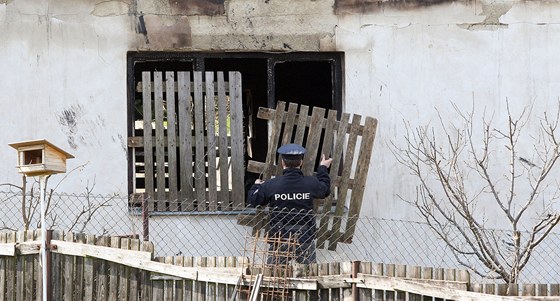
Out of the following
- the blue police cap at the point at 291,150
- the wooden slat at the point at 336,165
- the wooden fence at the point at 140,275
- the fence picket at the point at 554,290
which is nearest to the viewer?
the fence picket at the point at 554,290

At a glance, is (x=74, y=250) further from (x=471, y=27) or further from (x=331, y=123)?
(x=471, y=27)

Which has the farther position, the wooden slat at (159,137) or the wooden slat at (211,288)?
the wooden slat at (159,137)

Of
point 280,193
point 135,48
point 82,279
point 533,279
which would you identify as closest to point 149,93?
point 135,48

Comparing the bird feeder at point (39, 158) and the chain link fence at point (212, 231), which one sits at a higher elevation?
the bird feeder at point (39, 158)

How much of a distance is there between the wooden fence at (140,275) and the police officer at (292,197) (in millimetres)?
1133

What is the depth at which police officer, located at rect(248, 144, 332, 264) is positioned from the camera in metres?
10.1

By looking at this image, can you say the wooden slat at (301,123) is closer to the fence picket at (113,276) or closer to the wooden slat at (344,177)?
the wooden slat at (344,177)

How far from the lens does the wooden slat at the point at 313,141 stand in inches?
424

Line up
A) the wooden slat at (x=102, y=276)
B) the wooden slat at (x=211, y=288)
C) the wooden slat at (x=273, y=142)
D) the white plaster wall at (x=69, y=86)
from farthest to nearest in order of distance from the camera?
the white plaster wall at (x=69, y=86) < the wooden slat at (x=273, y=142) < the wooden slat at (x=102, y=276) < the wooden slat at (x=211, y=288)

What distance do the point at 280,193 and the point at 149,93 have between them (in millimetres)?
1864

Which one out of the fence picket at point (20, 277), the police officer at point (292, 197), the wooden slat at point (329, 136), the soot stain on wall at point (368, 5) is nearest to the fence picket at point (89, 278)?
the fence picket at point (20, 277)

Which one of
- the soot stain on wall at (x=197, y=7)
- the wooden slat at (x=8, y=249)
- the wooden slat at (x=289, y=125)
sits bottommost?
the wooden slat at (x=8, y=249)

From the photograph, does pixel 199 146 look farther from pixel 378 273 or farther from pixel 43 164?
pixel 378 273

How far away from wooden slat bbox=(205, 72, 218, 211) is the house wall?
0.55 m
